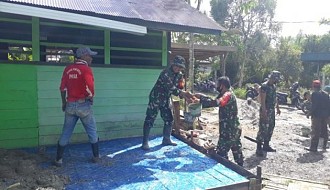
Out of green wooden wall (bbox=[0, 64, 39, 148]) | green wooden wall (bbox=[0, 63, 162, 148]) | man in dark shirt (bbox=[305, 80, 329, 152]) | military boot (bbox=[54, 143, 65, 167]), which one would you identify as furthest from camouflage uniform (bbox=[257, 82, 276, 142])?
green wooden wall (bbox=[0, 64, 39, 148])

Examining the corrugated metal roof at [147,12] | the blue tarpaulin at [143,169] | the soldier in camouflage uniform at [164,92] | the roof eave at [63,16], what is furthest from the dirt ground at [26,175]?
the corrugated metal roof at [147,12]

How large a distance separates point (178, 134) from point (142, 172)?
216 cm

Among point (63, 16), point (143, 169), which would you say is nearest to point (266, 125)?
point (143, 169)

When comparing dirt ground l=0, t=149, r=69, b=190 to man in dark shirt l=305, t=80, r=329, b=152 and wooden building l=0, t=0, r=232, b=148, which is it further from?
man in dark shirt l=305, t=80, r=329, b=152

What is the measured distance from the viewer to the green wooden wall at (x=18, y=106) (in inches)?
184

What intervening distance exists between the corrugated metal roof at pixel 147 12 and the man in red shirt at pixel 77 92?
1.95 feet

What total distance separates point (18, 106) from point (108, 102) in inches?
61.6

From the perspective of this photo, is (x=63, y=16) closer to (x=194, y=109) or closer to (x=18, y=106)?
(x=18, y=106)

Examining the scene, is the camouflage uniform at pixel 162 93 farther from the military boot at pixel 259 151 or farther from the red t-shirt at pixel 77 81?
the military boot at pixel 259 151

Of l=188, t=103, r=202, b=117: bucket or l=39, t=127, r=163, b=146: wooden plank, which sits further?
l=188, t=103, r=202, b=117: bucket

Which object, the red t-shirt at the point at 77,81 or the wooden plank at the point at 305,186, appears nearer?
the red t-shirt at the point at 77,81

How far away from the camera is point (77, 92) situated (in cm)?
383

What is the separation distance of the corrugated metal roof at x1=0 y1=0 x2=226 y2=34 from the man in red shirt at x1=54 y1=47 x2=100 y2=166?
595mm

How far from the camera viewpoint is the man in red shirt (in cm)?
379
